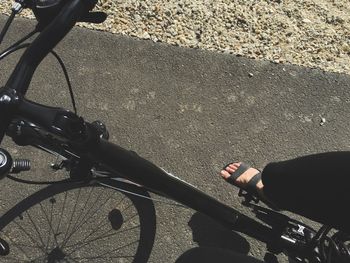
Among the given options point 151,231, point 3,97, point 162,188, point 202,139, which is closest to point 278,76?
point 202,139

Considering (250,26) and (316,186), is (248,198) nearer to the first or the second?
(316,186)

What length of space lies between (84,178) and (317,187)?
0.97 metres

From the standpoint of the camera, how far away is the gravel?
3.26 m

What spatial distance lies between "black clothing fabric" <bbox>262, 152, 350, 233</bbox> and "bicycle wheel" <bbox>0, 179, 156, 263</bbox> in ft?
2.85

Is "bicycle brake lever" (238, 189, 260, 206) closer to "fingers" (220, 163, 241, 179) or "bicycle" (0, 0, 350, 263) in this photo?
"bicycle" (0, 0, 350, 263)

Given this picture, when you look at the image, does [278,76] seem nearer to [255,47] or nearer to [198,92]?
[255,47]

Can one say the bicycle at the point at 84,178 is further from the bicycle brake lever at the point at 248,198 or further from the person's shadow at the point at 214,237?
the person's shadow at the point at 214,237

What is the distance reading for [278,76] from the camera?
3.17 metres

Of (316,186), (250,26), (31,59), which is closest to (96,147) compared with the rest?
(31,59)

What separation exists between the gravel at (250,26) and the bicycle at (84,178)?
1202 millimetres

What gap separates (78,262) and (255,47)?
183cm

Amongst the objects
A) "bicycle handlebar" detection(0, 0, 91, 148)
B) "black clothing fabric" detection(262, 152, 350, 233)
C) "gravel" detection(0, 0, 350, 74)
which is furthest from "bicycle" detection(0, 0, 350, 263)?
"gravel" detection(0, 0, 350, 74)

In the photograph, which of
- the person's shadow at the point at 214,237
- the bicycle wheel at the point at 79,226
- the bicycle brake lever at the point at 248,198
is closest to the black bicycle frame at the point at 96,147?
the bicycle brake lever at the point at 248,198

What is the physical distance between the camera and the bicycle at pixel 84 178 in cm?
131
